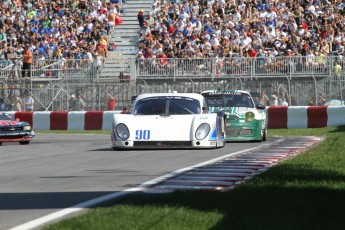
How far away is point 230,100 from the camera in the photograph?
86.4ft

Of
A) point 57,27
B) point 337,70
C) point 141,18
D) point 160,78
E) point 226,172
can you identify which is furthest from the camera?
point 57,27

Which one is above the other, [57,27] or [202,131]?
[57,27]

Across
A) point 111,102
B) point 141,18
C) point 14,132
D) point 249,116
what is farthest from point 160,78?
point 249,116

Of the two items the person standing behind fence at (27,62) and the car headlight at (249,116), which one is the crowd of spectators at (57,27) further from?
the car headlight at (249,116)

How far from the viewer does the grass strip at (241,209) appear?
8.18 metres

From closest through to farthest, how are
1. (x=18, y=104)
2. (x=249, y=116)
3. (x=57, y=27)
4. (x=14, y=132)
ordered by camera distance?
(x=249, y=116) → (x=14, y=132) → (x=18, y=104) → (x=57, y=27)

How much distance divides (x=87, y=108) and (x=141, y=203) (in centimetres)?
2731

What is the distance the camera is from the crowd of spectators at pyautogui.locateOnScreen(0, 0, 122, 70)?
40.8 m

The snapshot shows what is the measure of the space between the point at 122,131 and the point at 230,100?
6193mm

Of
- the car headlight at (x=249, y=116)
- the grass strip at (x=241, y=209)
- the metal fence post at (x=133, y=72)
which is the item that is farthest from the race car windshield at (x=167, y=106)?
the metal fence post at (x=133, y=72)

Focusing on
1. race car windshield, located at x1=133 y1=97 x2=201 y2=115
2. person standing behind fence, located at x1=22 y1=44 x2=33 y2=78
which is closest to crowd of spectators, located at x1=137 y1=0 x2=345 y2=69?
person standing behind fence, located at x1=22 y1=44 x2=33 y2=78

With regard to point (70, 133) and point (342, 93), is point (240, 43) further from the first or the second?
point (70, 133)

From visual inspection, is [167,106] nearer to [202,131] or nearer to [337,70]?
[202,131]

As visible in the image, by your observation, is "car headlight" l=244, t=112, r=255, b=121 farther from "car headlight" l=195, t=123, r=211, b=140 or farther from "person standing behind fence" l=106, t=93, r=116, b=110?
"person standing behind fence" l=106, t=93, r=116, b=110
